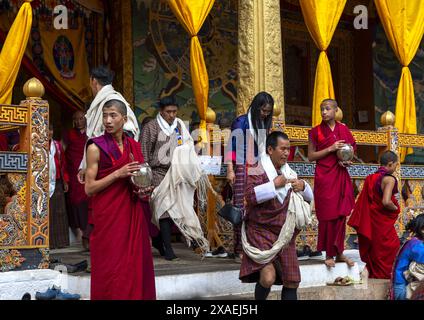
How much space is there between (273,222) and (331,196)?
87.2 inches

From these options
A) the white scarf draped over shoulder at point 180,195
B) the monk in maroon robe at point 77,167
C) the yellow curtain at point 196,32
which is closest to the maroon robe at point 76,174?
the monk in maroon robe at point 77,167

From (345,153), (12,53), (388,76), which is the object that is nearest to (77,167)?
(12,53)

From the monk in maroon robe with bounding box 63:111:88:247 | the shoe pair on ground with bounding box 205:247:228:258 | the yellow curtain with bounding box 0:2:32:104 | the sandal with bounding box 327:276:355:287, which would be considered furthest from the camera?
the monk in maroon robe with bounding box 63:111:88:247

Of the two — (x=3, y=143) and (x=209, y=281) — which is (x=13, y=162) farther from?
(x=209, y=281)

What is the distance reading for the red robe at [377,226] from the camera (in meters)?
8.08

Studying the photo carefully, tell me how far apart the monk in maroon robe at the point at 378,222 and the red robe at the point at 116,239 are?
364 cm

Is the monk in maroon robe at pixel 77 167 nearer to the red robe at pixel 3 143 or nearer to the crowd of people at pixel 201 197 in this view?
the crowd of people at pixel 201 197

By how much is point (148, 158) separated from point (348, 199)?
6.69ft

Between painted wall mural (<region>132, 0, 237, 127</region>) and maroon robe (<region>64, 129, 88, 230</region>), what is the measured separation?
1972 millimetres

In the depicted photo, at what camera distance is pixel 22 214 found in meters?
6.39

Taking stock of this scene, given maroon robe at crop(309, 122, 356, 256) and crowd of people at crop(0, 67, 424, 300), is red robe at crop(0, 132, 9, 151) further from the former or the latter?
maroon robe at crop(309, 122, 356, 256)

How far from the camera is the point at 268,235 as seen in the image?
217 inches

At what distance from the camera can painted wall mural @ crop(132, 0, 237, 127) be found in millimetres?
11031

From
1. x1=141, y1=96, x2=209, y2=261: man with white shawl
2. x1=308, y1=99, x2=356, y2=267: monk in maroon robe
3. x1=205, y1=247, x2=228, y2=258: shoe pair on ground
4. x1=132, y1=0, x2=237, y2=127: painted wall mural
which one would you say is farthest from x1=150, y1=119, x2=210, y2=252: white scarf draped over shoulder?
x1=132, y1=0, x2=237, y2=127: painted wall mural
